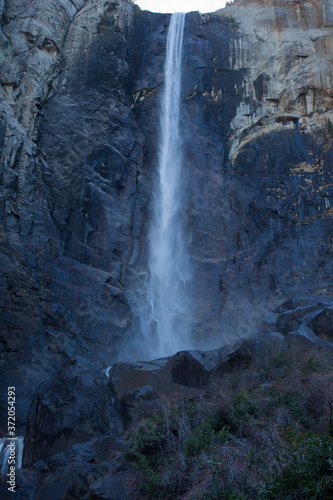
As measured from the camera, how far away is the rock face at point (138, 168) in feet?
72.5

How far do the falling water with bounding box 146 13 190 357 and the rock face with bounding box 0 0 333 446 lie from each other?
70cm

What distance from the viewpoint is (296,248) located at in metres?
26.5

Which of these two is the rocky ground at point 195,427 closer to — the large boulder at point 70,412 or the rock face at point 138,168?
the large boulder at point 70,412

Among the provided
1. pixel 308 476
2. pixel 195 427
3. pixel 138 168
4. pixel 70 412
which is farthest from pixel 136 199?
pixel 308 476

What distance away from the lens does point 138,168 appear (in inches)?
1146

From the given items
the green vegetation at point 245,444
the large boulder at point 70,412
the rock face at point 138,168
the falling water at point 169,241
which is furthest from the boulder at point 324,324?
the large boulder at point 70,412

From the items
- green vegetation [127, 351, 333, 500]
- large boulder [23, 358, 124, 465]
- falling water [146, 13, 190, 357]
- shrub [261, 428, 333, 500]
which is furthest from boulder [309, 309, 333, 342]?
shrub [261, 428, 333, 500]

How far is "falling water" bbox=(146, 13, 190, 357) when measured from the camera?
25.6 meters

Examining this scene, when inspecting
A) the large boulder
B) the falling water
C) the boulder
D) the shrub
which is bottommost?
the shrub

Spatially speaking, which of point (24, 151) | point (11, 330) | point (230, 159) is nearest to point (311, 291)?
point (230, 159)

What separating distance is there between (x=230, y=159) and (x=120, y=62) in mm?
10275

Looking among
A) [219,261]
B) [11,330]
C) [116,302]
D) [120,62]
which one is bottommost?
[11,330]

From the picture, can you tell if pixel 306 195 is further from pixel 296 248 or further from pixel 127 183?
pixel 127 183

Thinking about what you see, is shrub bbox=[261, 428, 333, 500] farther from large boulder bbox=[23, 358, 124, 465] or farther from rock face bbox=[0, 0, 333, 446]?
rock face bbox=[0, 0, 333, 446]
